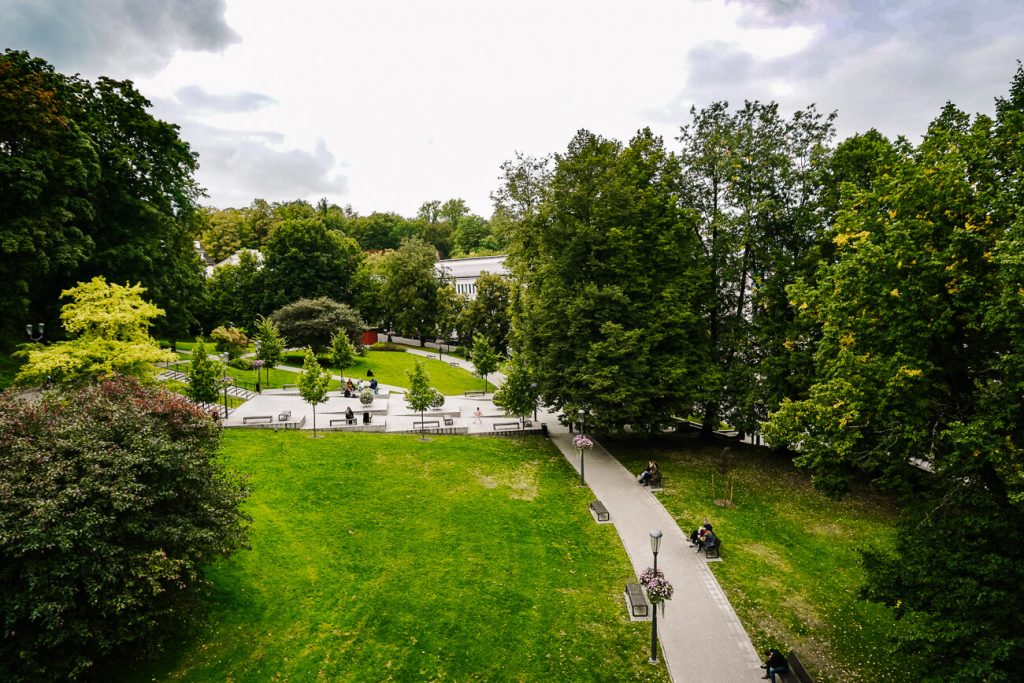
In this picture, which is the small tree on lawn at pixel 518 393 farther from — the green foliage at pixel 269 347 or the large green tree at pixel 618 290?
the green foliage at pixel 269 347

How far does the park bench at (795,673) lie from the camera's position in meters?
9.82

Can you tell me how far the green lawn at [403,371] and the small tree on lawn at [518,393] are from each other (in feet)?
40.3

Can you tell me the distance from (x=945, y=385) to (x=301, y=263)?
49.1 m

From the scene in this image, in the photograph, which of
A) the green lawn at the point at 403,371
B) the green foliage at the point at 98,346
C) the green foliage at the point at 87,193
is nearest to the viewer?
the green foliage at the point at 98,346

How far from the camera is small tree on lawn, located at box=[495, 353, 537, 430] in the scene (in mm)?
24859

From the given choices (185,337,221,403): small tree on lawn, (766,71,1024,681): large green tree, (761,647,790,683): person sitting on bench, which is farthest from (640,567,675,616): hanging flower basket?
(185,337,221,403): small tree on lawn

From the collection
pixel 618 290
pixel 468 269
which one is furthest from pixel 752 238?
pixel 468 269

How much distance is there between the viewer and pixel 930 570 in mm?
9266

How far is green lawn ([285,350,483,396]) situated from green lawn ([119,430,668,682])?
18.3 meters

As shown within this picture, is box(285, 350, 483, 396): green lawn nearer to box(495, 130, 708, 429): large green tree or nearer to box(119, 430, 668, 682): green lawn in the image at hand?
box(495, 130, 708, 429): large green tree

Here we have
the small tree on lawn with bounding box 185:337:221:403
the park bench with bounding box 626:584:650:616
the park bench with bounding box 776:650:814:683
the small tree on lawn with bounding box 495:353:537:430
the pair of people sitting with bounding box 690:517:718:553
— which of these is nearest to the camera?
the park bench with bounding box 776:650:814:683

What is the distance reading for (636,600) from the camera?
12.6m

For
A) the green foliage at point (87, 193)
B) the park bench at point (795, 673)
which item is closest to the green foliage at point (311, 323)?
the green foliage at point (87, 193)

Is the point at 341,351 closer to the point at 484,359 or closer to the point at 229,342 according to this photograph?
the point at 229,342
